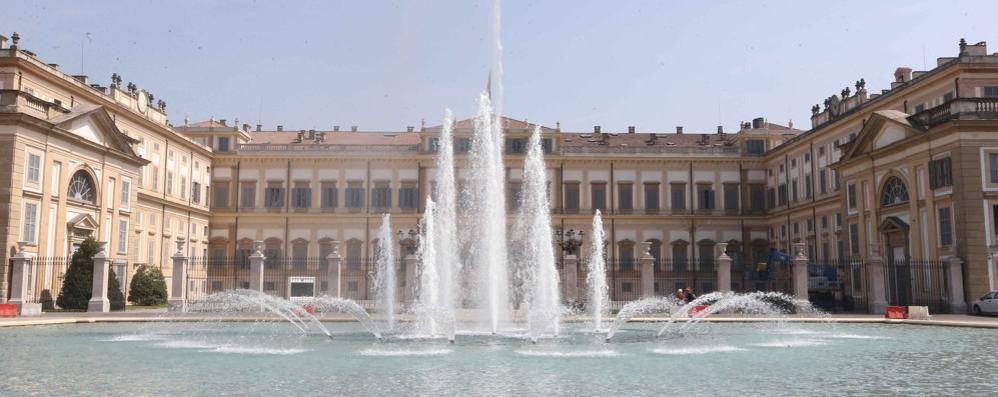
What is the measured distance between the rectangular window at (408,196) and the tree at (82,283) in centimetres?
2301

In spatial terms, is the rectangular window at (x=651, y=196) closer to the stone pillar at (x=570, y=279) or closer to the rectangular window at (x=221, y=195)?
the stone pillar at (x=570, y=279)

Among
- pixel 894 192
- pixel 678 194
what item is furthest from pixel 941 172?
pixel 678 194

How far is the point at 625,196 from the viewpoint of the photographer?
50781 millimetres

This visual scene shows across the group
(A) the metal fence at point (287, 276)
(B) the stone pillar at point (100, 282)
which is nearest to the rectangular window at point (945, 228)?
(A) the metal fence at point (287, 276)

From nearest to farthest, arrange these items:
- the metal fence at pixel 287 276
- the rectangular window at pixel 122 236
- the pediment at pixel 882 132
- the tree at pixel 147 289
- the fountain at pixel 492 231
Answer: the fountain at pixel 492 231 < the pediment at pixel 882 132 < the tree at pixel 147 289 < the rectangular window at pixel 122 236 < the metal fence at pixel 287 276

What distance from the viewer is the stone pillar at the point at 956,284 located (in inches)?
1035

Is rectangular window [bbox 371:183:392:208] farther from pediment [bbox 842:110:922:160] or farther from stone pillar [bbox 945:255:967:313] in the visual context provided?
stone pillar [bbox 945:255:967:313]

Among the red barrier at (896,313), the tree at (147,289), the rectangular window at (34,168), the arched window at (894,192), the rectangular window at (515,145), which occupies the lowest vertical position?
the red barrier at (896,313)

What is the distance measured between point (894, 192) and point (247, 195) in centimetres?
3723

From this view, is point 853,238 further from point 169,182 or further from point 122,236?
point 169,182

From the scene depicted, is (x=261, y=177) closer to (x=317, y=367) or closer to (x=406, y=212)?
(x=406, y=212)

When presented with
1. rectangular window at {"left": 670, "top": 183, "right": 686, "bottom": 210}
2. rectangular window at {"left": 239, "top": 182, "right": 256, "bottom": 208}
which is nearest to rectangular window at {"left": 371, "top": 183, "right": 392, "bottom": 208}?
rectangular window at {"left": 239, "top": 182, "right": 256, "bottom": 208}

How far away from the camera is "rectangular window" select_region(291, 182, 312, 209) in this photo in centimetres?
5034

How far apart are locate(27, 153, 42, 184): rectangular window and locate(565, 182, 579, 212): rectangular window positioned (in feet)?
98.8
